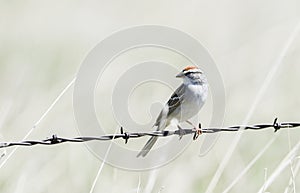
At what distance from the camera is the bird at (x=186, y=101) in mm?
6652

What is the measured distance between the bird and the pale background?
0.50m

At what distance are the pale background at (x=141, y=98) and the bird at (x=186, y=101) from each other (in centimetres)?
50

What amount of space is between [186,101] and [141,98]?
235 cm

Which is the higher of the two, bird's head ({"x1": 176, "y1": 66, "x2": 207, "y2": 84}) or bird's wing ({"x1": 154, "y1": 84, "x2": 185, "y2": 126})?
bird's head ({"x1": 176, "y1": 66, "x2": 207, "y2": 84})

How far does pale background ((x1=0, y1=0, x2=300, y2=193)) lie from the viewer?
6578 mm

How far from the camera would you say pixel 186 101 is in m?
6.67

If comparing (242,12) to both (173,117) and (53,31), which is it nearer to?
(53,31)

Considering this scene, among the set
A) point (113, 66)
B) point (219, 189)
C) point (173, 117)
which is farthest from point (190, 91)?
point (113, 66)

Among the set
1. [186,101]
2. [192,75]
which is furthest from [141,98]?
[186,101]

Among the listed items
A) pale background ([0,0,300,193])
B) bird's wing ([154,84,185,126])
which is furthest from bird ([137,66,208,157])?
pale background ([0,0,300,193])

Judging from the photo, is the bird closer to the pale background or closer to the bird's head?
the bird's head

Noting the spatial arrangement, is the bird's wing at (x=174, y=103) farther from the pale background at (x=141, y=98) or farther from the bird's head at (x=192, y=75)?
the pale background at (x=141, y=98)

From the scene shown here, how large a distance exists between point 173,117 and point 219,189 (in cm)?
90

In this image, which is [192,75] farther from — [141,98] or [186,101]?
[141,98]
